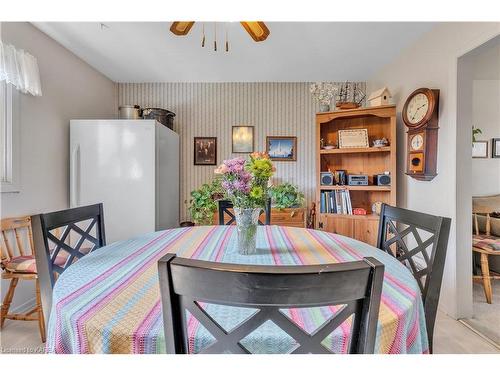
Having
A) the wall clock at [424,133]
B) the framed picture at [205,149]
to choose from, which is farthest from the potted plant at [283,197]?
the wall clock at [424,133]

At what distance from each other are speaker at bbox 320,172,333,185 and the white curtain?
2.78m

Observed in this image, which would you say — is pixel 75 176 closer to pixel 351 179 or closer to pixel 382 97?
pixel 351 179

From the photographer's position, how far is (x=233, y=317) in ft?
2.23

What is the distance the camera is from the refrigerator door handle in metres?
2.61

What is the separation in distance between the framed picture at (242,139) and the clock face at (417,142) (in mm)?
1913

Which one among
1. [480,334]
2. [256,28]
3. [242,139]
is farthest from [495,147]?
[256,28]

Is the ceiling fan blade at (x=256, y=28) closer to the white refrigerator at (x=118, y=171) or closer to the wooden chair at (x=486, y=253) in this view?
the white refrigerator at (x=118, y=171)

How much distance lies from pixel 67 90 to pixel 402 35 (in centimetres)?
328

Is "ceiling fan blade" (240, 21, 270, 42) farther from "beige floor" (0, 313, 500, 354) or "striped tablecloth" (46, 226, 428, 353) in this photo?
"beige floor" (0, 313, 500, 354)

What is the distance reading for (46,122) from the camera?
95.7 inches
